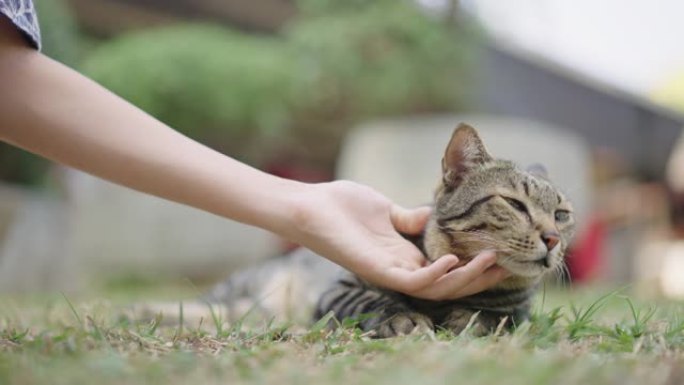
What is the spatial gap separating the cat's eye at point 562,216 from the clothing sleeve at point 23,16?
120 cm

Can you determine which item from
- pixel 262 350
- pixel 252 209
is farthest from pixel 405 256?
pixel 262 350

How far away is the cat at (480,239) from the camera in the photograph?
5.47 ft

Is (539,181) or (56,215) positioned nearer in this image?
(539,181)

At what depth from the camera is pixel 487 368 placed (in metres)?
1.01

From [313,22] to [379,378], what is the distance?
16.7 feet

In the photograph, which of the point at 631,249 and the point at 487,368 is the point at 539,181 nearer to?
the point at 487,368

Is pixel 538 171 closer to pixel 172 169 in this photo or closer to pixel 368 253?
pixel 368 253

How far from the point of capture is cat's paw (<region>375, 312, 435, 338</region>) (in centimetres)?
160

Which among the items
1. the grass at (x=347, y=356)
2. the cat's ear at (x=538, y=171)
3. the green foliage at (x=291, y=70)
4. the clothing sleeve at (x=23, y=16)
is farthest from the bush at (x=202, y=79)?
the grass at (x=347, y=356)

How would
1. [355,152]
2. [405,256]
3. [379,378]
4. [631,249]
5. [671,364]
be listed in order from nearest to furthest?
1. [379,378]
2. [671,364]
3. [405,256]
4. [355,152]
5. [631,249]

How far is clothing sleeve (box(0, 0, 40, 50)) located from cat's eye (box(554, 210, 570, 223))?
1.20 metres

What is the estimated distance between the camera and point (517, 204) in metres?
1.75

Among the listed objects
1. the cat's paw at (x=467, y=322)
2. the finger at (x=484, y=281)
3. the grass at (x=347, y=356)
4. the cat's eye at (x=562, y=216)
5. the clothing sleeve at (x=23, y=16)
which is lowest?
the cat's paw at (x=467, y=322)

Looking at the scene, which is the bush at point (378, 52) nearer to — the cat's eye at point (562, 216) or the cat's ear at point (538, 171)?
the cat's ear at point (538, 171)
